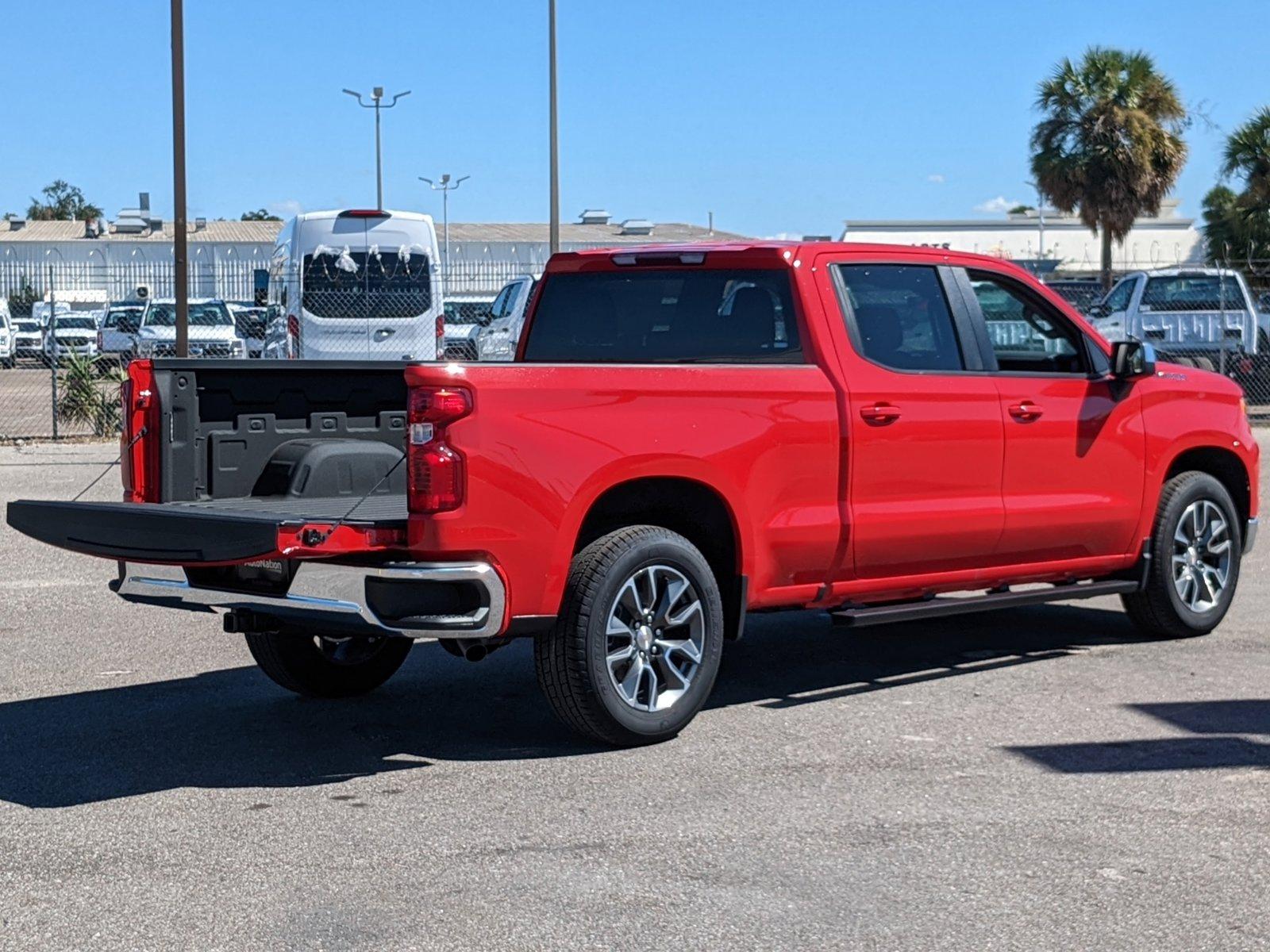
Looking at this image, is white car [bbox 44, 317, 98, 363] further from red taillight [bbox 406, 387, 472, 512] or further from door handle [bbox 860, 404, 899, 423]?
red taillight [bbox 406, 387, 472, 512]

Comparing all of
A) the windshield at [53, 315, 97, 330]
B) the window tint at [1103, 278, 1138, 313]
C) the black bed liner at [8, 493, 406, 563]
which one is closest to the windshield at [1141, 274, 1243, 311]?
the window tint at [1103, 278, 1138, 313]

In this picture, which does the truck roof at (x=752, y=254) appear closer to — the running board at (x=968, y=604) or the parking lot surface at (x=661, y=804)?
the running board at (x=968, y=604)

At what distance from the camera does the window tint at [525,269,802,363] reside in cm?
708

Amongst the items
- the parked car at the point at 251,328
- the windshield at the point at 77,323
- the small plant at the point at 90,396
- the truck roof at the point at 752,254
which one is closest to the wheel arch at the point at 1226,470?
the truck roof at the point at 752,254

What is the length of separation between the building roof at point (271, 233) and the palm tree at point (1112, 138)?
108 ft

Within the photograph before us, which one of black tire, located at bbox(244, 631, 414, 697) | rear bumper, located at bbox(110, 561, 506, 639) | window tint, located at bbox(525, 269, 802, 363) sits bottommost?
black tire, located at bbox(244, 631, 414, 697)

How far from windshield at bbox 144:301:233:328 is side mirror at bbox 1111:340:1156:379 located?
29666 millimetres

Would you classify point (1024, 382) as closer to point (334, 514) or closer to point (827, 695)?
point (827, 695)

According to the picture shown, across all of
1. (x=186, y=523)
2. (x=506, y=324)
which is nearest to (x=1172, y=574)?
(x=186, y=523)

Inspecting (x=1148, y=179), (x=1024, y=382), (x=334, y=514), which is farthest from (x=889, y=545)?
(x=1148, y=179)

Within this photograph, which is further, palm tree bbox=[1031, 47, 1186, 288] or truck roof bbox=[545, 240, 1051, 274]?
palm tree bbox=[1031, 47, 1186, 288]

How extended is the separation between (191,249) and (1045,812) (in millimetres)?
71133

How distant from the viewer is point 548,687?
20.4 feet

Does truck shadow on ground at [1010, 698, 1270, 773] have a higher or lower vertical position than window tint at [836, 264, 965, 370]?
lower
